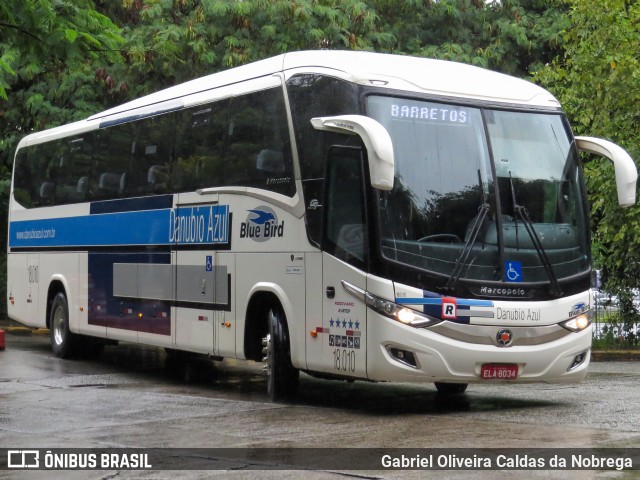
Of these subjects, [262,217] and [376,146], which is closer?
[376,146]

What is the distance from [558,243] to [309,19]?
1229 cm

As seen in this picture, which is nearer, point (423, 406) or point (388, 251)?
point (388, 251)

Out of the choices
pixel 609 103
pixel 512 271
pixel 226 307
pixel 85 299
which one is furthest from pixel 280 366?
pixel 609 103

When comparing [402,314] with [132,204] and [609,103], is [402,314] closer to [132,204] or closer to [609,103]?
[132,204]

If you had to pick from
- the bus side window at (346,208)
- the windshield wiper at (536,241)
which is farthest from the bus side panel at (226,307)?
the windshield wiper at (536,241)

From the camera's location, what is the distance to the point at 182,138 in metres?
16.3

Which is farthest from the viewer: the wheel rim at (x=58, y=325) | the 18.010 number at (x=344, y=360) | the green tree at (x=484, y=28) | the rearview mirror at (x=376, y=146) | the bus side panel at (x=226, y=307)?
the green tree at (x=484, y=28)

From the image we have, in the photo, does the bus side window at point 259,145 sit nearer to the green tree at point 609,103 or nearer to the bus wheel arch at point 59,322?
the bus wheel arch at point 59,322

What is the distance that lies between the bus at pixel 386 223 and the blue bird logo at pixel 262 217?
14 mm

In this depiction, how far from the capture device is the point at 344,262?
1265cm

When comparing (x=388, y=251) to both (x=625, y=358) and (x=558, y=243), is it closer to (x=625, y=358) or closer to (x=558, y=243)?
(x=558, y=243)

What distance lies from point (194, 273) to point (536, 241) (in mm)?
4876

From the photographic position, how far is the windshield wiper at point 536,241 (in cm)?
1263

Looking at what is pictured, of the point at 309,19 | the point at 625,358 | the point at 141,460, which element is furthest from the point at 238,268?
the point at 309,19
